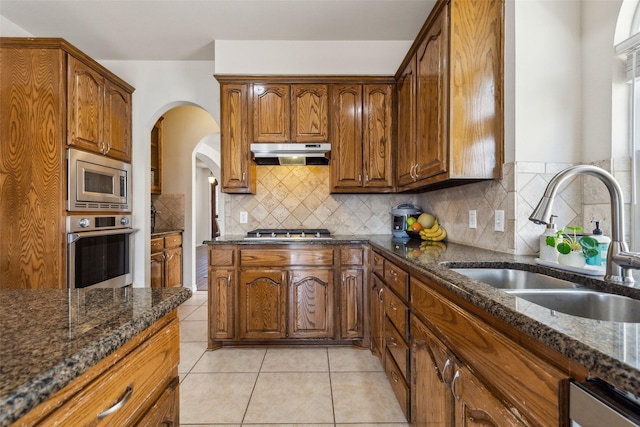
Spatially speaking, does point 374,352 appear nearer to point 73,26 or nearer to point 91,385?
point 91,385

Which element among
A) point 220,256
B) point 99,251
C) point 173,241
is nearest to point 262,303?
point 220,256

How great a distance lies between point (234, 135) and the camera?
2766 mm

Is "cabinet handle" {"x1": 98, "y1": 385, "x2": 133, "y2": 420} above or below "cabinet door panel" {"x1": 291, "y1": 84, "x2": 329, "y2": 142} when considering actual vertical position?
below

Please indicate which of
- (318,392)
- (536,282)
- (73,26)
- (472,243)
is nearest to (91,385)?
(536,282)

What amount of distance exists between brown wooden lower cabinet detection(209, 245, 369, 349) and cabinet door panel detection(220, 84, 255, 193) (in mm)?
638

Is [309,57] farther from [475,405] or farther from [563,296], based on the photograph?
[475,405]

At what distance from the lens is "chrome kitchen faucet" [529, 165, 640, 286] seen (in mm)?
990

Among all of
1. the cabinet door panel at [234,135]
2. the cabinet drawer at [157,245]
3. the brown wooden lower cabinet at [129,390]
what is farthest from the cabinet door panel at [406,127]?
the cabinet drawer at [157,245]

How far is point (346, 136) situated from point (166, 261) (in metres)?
2.64

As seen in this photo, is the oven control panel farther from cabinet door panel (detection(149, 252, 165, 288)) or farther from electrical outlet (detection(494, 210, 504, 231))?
electrical outlet (detection(494, 210, 504, 231))

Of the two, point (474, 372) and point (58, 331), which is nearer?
point (58, 331)

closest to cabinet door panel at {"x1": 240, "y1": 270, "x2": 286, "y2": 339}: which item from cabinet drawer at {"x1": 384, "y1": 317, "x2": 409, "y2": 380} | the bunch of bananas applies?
cabinet drawer at {"x1": 384, "y1": 317, "x2": 409, "y2": 380}

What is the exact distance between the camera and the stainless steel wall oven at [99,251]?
2354 millimetres

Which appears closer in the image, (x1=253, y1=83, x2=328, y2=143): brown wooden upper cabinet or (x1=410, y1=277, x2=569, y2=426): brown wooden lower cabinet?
(x1=410, y1=277, x2=569, y2=426): brown wooden lower cabinet
